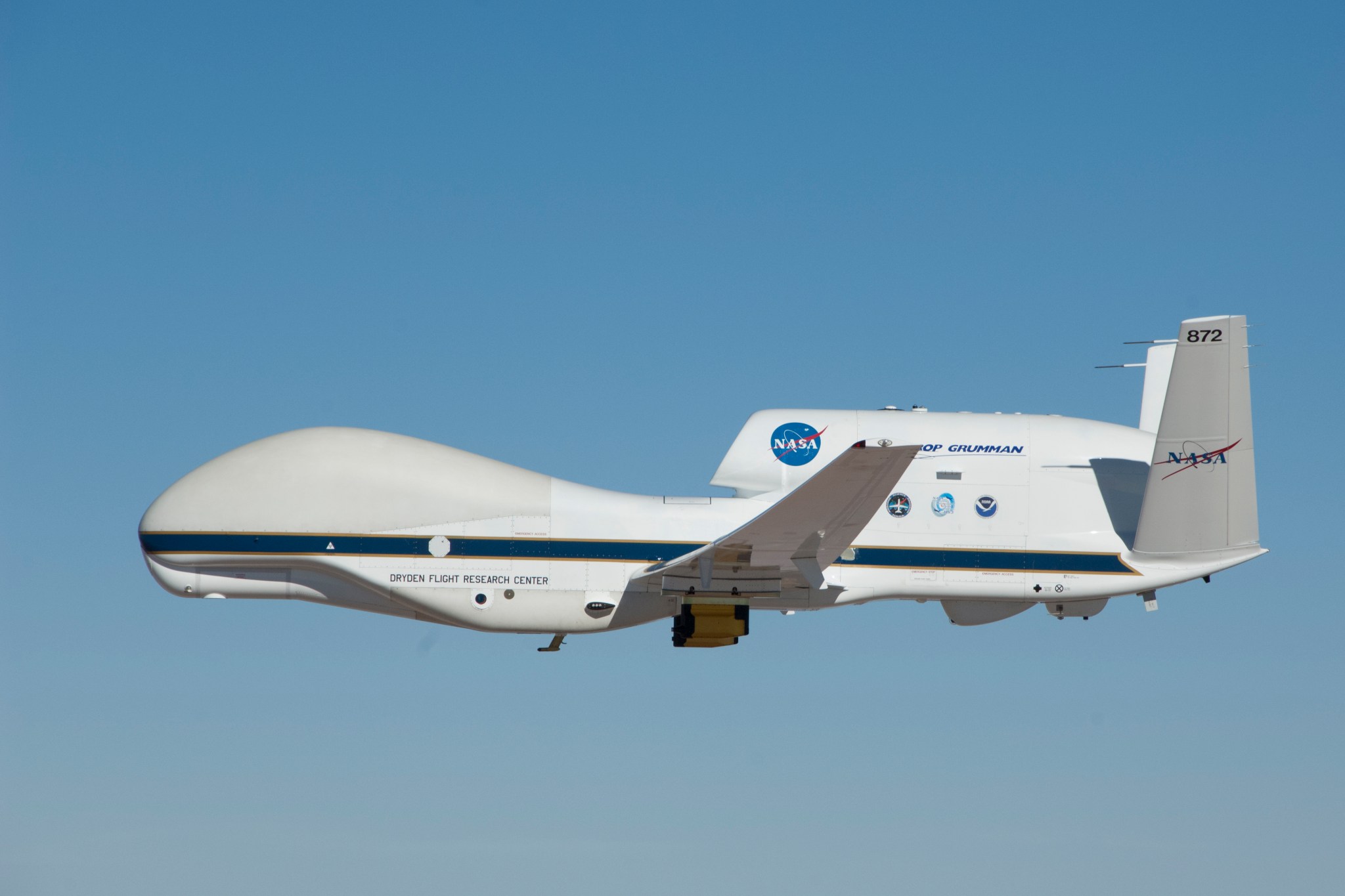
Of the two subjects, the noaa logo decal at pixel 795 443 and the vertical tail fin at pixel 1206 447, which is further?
the noaa logo decal at pixel 795 443

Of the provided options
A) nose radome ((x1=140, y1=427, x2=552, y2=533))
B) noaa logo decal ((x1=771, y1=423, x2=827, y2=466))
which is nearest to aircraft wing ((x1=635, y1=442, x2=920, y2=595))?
noaa logo decal ((x1=771, y1=423, x2=827, y2=466))

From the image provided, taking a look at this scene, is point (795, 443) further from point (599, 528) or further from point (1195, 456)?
point (1195, 456)

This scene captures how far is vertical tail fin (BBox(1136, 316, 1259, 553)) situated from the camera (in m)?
35.9

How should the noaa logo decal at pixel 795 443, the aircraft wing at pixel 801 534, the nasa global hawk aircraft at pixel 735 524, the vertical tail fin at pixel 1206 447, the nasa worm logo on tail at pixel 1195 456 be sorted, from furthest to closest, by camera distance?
the noaa logo decal at pixel 795 443
the nasa worm logo on tail at pixel 1195 456
the vertical tail fin at pixel 1206 447
the nasa global hawk aircraft at pixel 735 524
the aircraft wing at pixel 801 534

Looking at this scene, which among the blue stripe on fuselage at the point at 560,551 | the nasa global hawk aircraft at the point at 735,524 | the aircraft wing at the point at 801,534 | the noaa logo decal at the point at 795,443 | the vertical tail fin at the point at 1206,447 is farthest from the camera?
the noaa logo decal at the point at 795,443

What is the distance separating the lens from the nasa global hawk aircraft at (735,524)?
3525 cm

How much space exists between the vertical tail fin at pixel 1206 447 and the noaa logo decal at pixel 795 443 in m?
8.17

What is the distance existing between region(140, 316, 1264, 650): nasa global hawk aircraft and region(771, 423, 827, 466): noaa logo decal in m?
0.05

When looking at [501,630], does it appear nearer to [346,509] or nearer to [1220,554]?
[346,509]

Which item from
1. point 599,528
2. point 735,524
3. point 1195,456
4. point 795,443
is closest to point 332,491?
point 599,528

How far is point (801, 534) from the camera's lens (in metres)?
32.6

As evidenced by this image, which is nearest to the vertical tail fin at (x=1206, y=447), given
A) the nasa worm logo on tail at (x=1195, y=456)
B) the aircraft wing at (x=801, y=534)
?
the nasa worm logo on tail at (x=1195, y=456)

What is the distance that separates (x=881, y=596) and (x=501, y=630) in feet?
30.2

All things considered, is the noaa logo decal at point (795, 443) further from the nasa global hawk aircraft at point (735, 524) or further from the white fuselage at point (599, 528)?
the white fuselage at point (599, 528)
